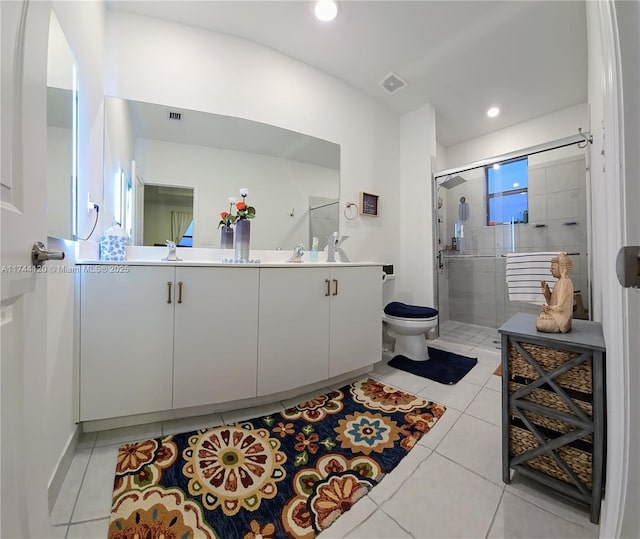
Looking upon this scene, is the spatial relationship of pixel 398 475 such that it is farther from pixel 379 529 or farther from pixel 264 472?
pixel 264 472

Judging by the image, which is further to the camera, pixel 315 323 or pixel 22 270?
pixel 315 323

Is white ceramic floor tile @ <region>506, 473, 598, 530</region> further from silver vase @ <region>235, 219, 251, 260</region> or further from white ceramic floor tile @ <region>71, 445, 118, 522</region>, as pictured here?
silver vase @ <region>235, 219, 251, 260</region>

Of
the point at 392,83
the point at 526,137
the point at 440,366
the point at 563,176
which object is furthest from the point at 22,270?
the point at 526,137

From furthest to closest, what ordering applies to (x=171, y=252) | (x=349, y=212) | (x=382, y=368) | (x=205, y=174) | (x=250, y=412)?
(x=349, y=212) < (x=382, y=368) < (x=205, y=174) < (x=171, y=252) < (x=250, y=412)

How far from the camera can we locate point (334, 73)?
7.50 feet

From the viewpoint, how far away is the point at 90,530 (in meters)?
0.82

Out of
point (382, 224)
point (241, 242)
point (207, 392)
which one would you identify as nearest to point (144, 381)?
point (207, 392)

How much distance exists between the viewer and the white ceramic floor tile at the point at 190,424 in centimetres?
131

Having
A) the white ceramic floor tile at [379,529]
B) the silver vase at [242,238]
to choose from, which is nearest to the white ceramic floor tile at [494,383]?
the white ceramic floor tile at [379,529]

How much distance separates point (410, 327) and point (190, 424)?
1.71 metres

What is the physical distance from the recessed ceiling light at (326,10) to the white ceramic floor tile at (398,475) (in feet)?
8.76

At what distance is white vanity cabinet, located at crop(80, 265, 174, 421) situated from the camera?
1.16m

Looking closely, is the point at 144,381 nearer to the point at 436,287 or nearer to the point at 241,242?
the point at 241,242

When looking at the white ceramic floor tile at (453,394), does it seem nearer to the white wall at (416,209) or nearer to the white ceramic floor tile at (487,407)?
the white ceramic floor tile at (487,407)
